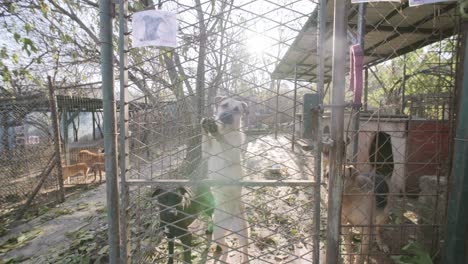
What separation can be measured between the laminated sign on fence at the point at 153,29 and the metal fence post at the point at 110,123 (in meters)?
0.19

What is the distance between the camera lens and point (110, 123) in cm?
177

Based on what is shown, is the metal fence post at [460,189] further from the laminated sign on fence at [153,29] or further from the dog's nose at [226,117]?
the laminated sign on fence at [153,29]

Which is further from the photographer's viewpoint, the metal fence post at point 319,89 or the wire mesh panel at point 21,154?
the wire mesh panel at point 21,154

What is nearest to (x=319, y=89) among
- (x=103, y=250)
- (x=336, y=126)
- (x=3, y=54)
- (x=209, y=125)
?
(x=336, y=126)

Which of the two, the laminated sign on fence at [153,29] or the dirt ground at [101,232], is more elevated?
the laminated sign on fence at [153,29]

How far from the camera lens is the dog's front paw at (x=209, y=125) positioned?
2.74m

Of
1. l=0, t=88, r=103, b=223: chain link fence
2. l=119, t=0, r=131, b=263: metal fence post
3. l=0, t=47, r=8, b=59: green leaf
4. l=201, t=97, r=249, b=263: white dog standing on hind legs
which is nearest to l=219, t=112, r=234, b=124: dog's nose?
l=201, t=97, r=249, b=263: white dog standing on hind legs

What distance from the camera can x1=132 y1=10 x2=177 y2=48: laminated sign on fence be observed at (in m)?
1.72

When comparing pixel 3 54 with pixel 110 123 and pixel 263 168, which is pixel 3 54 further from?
pixel 263 168

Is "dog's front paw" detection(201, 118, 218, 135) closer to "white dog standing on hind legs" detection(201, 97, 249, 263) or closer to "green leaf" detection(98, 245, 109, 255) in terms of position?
"white dog standing on hind legs" detection(201, 97, 249, 263)

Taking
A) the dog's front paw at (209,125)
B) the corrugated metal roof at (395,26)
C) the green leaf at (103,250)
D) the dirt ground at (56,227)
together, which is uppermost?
the corrugated metal roof at (395,26)

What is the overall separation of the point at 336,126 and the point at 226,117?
1.46 m

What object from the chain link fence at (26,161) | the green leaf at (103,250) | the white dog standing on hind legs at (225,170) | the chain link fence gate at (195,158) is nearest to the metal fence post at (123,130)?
the chain link fence gate at (195,158)

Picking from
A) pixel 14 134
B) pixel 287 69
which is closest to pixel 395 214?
pixel 287 69
